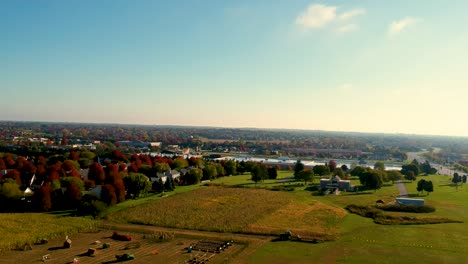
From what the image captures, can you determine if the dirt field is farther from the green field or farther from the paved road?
the paved road

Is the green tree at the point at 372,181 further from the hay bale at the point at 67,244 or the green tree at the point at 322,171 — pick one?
the hay bale at the point at 67,244

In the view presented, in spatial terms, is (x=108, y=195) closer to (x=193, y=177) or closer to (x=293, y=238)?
(x=193, y=177)

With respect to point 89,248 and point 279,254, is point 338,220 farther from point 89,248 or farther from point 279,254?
point 89,248

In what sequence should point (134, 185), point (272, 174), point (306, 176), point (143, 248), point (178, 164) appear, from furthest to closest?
point (178, 164) → point (272, 174) → point (306, 176) → point (134, 185) → point (143, 248)

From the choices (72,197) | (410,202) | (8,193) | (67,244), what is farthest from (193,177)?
(67,244)

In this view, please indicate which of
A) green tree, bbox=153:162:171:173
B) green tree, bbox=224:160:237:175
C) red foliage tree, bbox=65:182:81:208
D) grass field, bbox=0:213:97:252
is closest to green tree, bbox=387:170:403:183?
green tree, bbox=224:160:237:175

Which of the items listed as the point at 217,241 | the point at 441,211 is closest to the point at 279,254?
the point at 217,241
